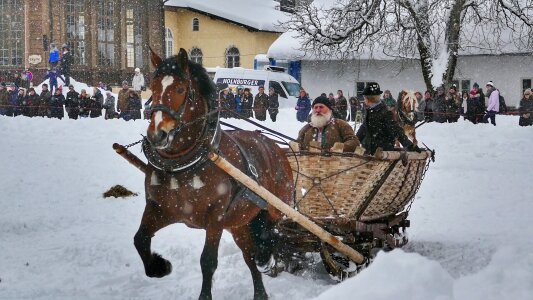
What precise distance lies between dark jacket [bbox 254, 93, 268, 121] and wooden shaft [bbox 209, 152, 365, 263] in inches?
672

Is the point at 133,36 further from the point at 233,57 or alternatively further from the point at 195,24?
the point at 233,57

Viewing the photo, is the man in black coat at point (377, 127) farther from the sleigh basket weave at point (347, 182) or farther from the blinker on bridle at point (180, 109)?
the blinker on bridle at point (180, 109)

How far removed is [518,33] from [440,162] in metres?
14.1

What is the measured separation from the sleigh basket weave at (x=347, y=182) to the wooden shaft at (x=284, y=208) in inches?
20.2

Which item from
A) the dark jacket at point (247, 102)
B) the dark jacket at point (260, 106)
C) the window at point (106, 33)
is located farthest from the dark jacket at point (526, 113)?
the window at point (106, 33)

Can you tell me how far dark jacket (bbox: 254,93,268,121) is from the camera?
24000 mm

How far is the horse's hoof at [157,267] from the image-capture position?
625 centimetres

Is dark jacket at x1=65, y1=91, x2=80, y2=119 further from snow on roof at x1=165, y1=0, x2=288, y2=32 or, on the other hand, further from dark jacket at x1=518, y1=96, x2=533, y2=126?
snow on roof at x1=165, y1=0, x2=288, y2=32

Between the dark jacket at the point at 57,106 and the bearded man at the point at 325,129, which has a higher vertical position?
the bearded man at the point at 325,129

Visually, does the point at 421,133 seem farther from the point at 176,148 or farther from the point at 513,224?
the point at 176,148

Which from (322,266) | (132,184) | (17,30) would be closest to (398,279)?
(322,266)

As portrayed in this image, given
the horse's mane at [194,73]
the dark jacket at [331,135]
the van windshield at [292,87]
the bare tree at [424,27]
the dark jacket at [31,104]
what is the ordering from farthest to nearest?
the van windshield at [292,87]
the bare tree at [424,27]
the dark jacket at [31,104]
the dark jacket at [331,135]
the horse's mane at [194,73]

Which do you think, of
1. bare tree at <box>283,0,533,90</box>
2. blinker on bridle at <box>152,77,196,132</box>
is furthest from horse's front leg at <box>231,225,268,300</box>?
bare tree at <box>283,0,533,90</box>

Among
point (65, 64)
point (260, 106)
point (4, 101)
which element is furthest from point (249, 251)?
point (65, 64)
